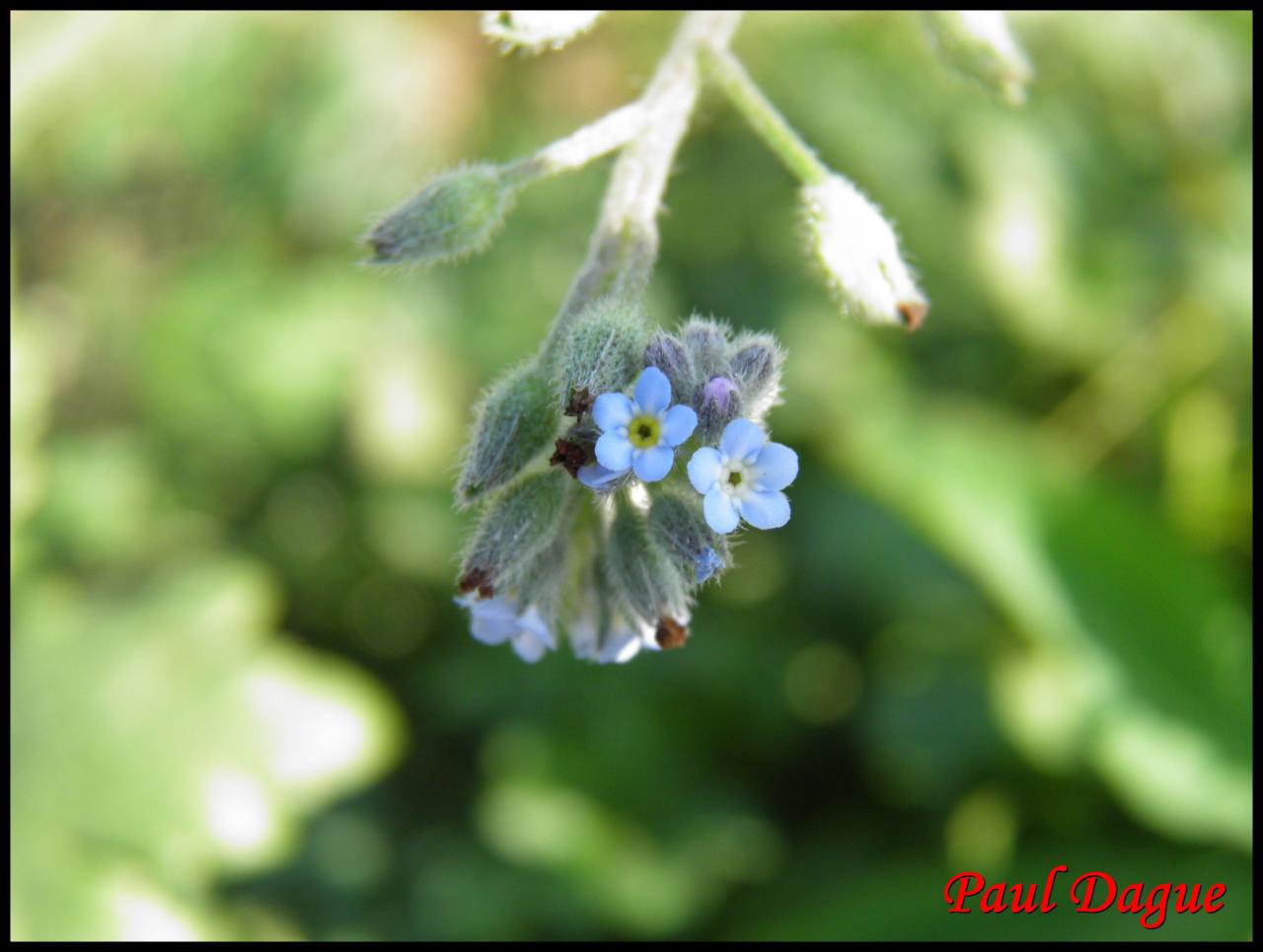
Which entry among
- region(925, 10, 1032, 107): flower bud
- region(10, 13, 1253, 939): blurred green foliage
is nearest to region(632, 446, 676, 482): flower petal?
region(925, 10, 1032, 107): flower bud

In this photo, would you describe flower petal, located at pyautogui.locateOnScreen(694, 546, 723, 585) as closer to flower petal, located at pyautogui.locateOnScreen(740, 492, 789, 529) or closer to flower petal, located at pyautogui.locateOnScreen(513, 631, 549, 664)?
flower petal, located at pyautogui.locateOnScreen(740, 492, 789, 529)

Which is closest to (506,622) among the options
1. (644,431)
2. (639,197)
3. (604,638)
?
(604,638)

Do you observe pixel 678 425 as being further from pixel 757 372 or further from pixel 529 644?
pixel 529 644

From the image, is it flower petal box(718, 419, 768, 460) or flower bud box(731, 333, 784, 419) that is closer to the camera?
flower petal box(718, 419, 768, 460)

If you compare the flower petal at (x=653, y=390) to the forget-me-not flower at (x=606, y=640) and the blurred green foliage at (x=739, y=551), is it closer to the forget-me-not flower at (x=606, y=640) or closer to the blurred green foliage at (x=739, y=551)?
the forget-me-not flower at (x=606, y=640)

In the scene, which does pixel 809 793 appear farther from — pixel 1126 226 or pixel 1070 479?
pixel 1126 226

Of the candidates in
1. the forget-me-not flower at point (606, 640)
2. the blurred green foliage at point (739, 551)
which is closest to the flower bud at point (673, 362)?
the forget-me-not flower at point (606, 640)
